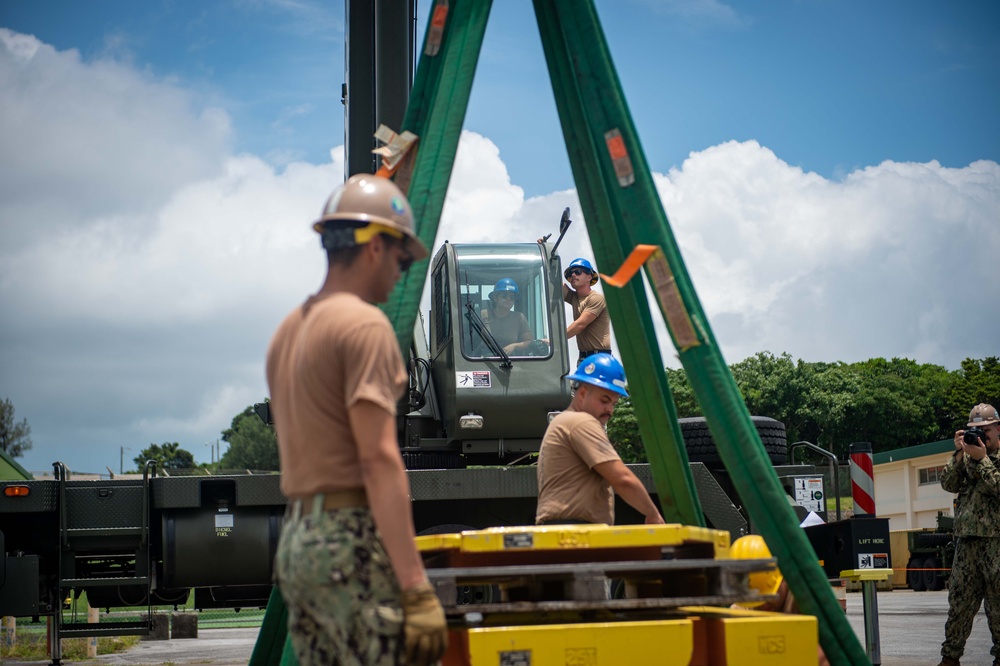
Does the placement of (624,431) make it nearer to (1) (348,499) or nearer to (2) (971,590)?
(2) (971,590)

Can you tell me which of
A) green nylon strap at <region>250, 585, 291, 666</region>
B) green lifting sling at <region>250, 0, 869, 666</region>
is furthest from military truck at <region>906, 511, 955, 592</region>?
green nylon strap at <region>250, 585, 291, 666</region>

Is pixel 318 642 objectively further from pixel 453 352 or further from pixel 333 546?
pixel 453 352

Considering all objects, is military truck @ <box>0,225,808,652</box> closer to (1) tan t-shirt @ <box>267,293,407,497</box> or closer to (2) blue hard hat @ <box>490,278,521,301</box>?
(2) blue hard hat @ <box>490,278,521,301</box>

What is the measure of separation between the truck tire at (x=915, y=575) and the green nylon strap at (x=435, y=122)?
25274 millimetres

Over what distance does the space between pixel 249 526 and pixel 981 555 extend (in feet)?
19.2

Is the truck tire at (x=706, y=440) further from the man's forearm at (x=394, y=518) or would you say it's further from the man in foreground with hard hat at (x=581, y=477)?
the man's forearm at (x=394, y=518)


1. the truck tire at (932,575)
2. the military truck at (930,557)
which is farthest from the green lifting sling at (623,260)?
the truck tire at (932,575)

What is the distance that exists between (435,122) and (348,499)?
2612 mm

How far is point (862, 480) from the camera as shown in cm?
923

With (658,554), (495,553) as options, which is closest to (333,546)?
(495,553)

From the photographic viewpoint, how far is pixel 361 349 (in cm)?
297

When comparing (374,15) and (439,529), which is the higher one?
(374,15)

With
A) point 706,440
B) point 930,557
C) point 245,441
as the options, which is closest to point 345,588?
point 706,440

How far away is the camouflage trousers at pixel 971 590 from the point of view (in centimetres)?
888
